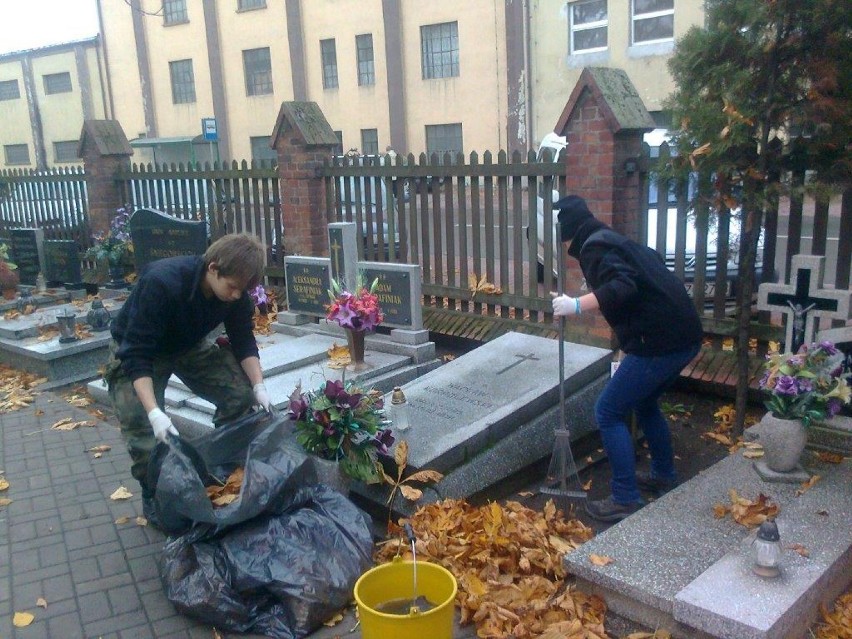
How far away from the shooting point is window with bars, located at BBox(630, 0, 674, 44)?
66.1 ft

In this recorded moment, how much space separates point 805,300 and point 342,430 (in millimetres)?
2783

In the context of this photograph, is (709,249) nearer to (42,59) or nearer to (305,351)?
(305,351)

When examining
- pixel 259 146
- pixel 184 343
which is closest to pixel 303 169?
pixel 184 343

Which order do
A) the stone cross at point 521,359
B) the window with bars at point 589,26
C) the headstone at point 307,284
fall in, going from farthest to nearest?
the window with bars at point 589,26 < the headstone at point 307,284 < the stone cross at point 521,359

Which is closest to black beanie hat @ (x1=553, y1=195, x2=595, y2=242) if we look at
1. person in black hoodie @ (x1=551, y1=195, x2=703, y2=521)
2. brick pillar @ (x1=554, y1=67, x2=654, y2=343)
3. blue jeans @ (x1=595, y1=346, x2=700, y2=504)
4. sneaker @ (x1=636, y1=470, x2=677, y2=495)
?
person in black hoodie @ (x1=551, y1=195, x2=703, y2=521)

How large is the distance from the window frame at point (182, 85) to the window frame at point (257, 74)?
2.91m

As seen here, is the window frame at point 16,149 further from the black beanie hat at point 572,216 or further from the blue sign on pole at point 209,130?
the black beanie hat at point 572,216

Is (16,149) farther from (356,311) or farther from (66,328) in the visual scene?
(356,311)

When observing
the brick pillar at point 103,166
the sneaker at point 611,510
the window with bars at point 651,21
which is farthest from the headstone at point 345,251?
the window with bars at point 651,21

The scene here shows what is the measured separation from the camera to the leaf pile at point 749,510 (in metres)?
3.54

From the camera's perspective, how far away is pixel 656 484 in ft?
14.6

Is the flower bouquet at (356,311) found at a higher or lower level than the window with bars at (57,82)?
lower

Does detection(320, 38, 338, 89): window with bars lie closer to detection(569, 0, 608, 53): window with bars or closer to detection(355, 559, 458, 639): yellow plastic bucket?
detection(569, 0, 608, 53): window with bars

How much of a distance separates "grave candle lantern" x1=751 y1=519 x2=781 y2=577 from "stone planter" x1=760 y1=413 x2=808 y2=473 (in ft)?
3.38
